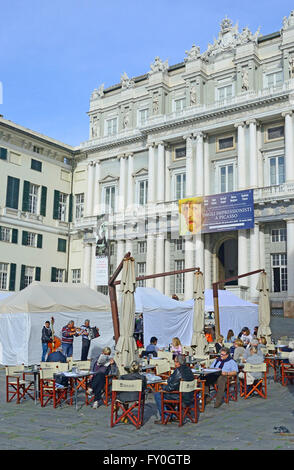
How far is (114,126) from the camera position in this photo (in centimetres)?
4331

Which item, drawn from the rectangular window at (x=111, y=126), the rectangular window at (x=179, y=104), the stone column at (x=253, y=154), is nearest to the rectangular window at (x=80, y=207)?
the rectangular window at (x=111, y=126)

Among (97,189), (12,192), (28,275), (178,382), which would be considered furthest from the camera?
(97,189)

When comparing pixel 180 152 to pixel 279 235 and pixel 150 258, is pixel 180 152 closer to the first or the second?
pixel 150 258

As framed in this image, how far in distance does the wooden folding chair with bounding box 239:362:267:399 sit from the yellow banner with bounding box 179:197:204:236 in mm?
21651

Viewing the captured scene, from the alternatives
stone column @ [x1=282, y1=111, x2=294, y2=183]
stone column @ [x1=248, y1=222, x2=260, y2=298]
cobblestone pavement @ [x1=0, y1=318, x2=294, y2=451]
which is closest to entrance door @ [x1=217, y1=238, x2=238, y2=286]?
stone column @ [x1=248, y1=222, x2=260, y2=298]

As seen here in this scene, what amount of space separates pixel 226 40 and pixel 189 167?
408 inches

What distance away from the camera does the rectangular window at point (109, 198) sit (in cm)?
4109

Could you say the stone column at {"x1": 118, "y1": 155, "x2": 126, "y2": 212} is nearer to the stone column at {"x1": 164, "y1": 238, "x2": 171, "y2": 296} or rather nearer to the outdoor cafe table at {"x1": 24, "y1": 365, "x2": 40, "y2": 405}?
the stone column at {"x1": 164, "y1": 238, "x2": 171, "y2": 296}

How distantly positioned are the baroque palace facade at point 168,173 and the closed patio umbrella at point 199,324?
49.8 feet

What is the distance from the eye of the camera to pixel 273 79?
3462 cm

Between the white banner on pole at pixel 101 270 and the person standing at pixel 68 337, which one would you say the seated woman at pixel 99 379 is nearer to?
the person standing at pixel 68 337

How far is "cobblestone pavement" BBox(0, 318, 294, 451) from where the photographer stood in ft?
25.2

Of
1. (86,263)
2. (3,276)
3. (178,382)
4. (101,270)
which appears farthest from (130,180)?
(178,382)
